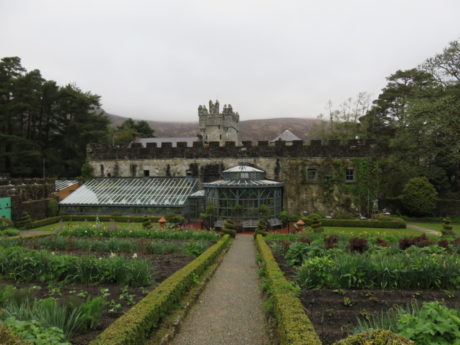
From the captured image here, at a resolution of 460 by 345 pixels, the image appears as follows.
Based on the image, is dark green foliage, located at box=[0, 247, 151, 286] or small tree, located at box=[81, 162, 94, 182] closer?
dark green foliage, located at box=[0, 247, 151, 286]

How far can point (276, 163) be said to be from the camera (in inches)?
1011

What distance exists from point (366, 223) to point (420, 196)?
22.0 feet

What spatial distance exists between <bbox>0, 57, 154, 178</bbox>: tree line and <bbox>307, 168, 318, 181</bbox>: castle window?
29.7 meters

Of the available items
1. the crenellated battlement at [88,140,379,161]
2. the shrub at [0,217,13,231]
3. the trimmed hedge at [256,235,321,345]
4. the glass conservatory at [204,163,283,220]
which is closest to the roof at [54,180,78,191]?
the crenellated battlement at [88,140,379,161]

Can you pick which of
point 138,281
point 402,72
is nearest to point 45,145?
point 138,281

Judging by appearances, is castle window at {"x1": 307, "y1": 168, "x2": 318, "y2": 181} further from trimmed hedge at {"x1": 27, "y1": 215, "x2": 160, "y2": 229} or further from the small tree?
the small tree

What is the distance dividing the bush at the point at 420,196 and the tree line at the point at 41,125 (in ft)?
122

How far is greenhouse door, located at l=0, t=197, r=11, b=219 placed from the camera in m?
19.3

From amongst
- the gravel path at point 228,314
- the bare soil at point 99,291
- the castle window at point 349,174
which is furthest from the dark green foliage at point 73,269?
the castle window at point 349,174

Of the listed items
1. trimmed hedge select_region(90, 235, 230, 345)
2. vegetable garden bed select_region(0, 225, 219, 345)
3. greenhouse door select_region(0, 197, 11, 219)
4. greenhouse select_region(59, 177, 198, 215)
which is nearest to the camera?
trimmed hedge select_region(90, 235, 230, 345)

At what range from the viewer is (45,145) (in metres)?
41.4

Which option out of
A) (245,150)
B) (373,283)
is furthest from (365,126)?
(373,283)

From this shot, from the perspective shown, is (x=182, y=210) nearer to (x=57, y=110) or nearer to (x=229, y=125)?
(x=57, y=110)

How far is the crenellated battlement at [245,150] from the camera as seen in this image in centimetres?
2494
